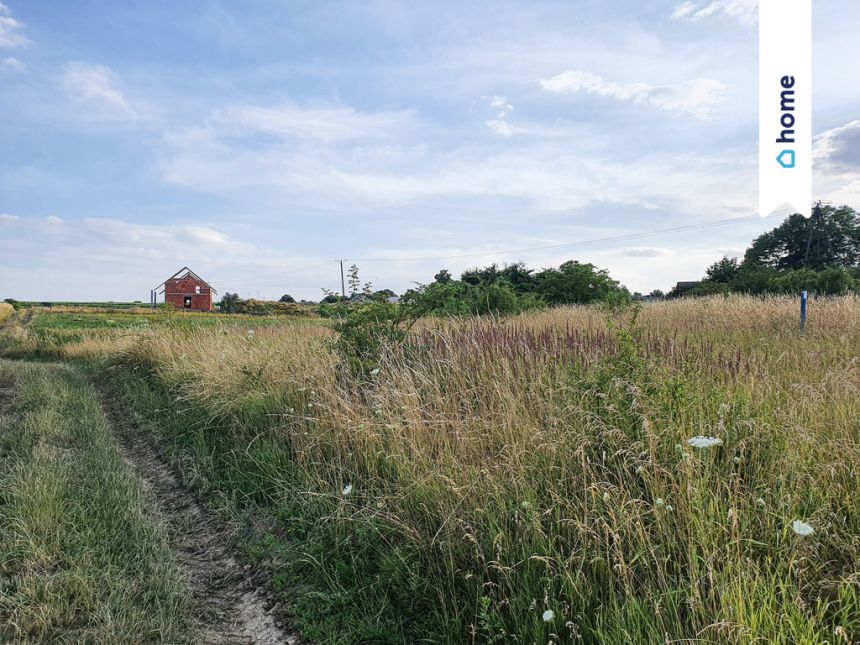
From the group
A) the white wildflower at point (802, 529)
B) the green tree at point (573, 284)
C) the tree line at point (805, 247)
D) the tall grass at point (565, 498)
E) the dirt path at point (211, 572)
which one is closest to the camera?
the white wildflower at point (802, 529)

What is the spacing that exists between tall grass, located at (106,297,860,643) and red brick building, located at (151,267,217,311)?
7005cm

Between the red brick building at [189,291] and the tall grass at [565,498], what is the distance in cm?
7005

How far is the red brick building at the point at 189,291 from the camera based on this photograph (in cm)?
6762

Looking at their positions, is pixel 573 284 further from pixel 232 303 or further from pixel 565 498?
pixel 232 303

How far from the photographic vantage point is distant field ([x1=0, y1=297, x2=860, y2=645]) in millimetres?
2225

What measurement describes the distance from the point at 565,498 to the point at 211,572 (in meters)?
2.84

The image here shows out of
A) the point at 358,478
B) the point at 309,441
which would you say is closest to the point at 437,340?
the point at 309,441

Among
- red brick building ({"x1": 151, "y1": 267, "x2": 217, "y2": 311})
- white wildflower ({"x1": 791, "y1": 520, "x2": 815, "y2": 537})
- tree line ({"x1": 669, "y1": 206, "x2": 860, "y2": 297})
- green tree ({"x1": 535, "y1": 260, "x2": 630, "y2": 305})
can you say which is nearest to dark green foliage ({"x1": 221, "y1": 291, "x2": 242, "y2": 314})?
red brick building ({"x1": 151, "y1": 267, "x2": 217, "y2": 311})

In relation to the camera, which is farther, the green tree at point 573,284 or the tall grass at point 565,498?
the green tree at point 573,284

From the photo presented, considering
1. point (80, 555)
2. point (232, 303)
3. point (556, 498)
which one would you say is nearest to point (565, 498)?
point (556, 498)

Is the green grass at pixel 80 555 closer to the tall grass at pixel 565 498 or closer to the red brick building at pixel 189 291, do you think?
the tall grass at pixel 565 498

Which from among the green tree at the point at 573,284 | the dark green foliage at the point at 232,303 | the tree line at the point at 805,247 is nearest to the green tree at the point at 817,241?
the tree line at the point at 805,247

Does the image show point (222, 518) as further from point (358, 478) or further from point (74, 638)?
point (74, 638)

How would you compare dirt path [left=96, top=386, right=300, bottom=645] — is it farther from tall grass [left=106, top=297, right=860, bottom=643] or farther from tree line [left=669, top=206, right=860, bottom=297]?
tree line [left=669, top=206, right=860, bottom=297]
